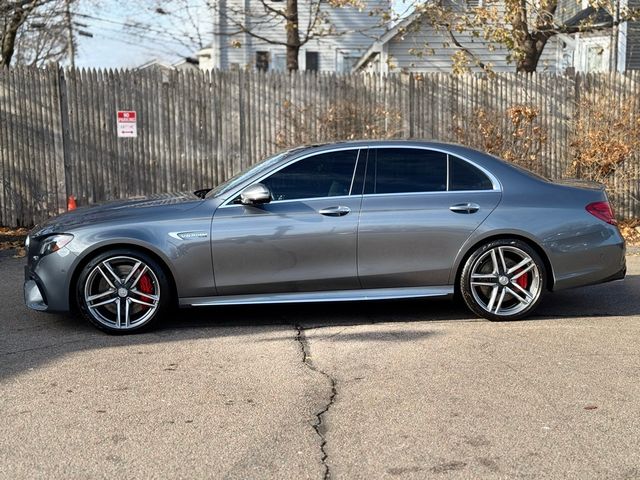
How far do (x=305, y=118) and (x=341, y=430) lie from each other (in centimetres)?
908

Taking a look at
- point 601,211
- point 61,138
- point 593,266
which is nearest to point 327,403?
point 593,266

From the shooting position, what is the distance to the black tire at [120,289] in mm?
6779

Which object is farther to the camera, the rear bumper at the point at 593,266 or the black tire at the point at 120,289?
the rear bumper at the point at 593,266

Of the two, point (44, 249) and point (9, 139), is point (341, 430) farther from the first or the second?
point (9, 139)

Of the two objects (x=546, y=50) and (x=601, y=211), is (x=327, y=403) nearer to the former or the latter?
(x=601, y=211)

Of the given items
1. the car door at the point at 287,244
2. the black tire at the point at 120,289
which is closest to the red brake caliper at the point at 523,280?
the car door at the point at 287,244

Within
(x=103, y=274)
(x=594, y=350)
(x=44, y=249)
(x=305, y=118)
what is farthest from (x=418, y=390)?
(x=305, y=118)

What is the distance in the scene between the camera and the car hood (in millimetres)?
6887

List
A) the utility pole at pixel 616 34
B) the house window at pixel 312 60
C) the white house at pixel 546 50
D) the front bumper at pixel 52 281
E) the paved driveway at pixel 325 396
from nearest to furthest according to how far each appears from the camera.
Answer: the paved driveway at pixel 325 396
the front bumper at pixel 52 281
the utility pole at pixel 616 34
the white house at pixel 546 50
the house window at pixel 312 60

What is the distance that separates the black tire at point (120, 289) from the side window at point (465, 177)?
8.49 ft

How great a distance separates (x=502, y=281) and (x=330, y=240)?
1538mm

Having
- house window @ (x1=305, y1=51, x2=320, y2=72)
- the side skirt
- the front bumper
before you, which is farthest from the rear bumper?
house window @ (x1=305, y1=51, x2=320, y2=72)

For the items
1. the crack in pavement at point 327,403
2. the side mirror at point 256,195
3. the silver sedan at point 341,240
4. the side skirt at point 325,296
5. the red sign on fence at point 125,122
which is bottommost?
the crack in pavement at point 327,403

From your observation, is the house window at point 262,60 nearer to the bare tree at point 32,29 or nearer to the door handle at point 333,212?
the bare tree at point 32,29
